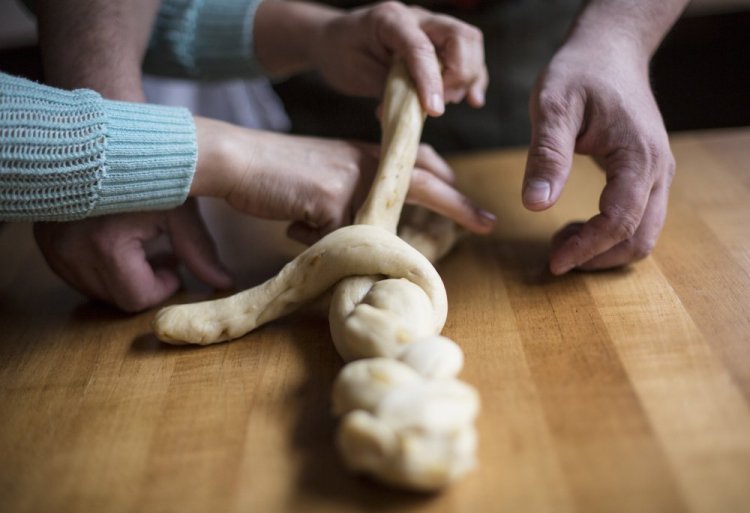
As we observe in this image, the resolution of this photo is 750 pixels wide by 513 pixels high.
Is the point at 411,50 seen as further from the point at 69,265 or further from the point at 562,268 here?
the point at 69,265

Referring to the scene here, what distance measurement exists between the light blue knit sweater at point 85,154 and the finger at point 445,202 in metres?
0.27

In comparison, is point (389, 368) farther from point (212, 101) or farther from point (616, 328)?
point (212, 101)

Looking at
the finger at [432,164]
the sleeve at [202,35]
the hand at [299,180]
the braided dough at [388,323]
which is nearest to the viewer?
the braided dough at [388,323]

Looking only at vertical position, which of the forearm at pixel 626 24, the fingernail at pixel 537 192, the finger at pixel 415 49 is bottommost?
the fingernail at pixel 537 192

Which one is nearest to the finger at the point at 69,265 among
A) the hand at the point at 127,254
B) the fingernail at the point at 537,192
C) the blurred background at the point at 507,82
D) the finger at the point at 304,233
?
the hand at the point at 127,254

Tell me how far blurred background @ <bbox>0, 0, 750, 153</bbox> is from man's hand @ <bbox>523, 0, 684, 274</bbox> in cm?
59

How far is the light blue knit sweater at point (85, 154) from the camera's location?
0.73 m

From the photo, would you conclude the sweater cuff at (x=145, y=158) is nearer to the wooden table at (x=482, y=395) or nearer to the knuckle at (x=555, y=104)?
the wooden table at (x=482, y=395)

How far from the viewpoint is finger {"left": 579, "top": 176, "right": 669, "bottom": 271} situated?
0.84 metres

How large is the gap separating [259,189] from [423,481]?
448 millimetres

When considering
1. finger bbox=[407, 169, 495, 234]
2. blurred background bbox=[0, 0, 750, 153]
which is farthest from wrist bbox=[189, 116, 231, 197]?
blurred background bbox=[0, 0, 750, 153]

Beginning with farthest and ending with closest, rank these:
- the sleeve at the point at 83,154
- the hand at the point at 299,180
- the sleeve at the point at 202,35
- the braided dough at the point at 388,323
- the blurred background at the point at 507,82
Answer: the blurred background at the point at 507,82 → the sleeve at the point at 202,35 → the hand at the point at 299,180 → the sleeve at the point at 83,154 → the braided dough at the point at 388,323

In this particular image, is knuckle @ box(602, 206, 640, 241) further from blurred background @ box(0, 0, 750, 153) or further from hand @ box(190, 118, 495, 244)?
blurred background @ box(0, 0, 750, 153)

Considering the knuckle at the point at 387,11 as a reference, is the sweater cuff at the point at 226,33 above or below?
below
